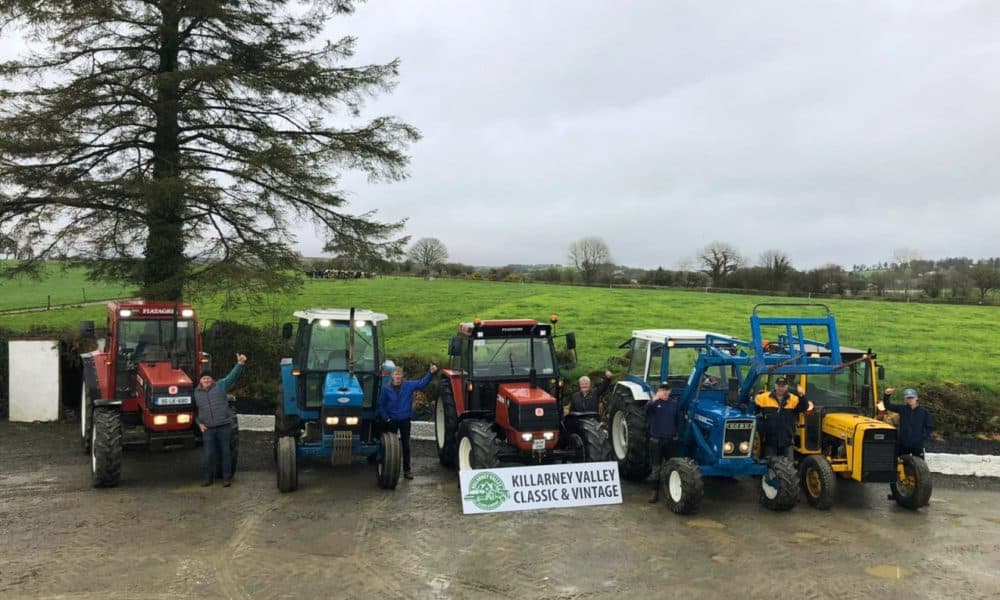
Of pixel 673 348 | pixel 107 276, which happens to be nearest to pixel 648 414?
pixel 673 348

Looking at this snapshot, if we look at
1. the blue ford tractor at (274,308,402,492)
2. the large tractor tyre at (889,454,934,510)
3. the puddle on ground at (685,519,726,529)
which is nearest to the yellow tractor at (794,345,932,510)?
the large tractor tyre at (889,454,934,510)

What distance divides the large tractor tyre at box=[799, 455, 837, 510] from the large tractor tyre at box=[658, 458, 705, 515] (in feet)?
5.16

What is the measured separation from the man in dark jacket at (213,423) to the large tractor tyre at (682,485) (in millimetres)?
6313

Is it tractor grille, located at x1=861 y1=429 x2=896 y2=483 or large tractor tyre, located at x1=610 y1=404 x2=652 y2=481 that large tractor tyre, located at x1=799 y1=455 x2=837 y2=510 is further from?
large tractor tyre, located at x1=610 y1=404 x2=652 y2=481

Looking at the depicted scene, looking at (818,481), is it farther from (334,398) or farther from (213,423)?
(213,423)

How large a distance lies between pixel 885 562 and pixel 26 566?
899cm

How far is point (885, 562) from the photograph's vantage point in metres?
7.06

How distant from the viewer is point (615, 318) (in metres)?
23.8

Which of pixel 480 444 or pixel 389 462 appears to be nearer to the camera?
pixel 480 444

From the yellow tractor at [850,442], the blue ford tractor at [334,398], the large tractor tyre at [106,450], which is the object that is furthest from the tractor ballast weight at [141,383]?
the yellow tractor at [850,442]

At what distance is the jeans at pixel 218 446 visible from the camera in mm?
9484

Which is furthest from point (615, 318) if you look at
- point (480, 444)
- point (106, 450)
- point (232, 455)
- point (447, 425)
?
point (106, 450)

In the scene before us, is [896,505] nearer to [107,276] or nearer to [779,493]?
[779,493]

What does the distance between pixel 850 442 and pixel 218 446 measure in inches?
356
